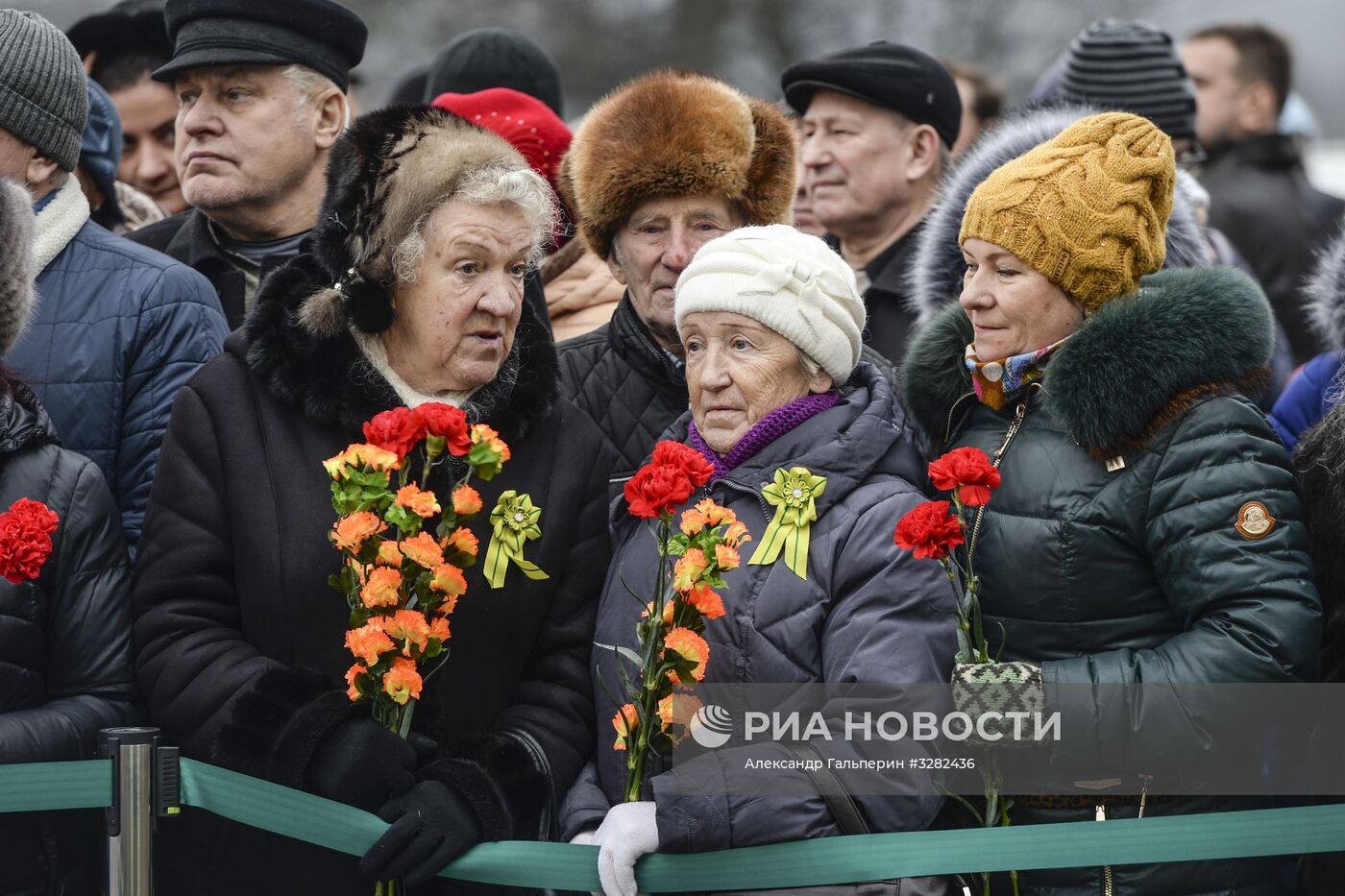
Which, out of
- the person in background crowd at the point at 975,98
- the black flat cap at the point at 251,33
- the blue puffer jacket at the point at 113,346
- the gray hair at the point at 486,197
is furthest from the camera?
the person in background crowd at the point at 975,98

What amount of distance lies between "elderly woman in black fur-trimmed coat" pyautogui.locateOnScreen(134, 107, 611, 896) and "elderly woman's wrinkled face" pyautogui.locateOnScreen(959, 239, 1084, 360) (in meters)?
0.90

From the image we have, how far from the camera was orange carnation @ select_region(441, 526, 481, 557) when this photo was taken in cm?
324

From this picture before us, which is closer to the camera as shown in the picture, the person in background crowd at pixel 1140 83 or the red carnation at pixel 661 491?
the red carnation at pixel 661 491

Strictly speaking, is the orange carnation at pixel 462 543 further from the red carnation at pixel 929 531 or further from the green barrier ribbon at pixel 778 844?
the red carnation at pixel 929 531

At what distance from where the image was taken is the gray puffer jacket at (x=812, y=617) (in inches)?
125

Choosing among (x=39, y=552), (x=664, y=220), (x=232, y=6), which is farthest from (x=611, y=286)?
(x=39, y=552)

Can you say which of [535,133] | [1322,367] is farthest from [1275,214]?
[535,133]

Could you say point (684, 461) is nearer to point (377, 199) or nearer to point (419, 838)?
point (419, 838)

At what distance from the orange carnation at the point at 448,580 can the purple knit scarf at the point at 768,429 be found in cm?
63

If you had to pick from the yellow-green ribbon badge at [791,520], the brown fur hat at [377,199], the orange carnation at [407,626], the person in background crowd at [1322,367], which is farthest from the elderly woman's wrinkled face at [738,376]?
the person in background crowd at [1322,367]

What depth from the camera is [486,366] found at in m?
3.75

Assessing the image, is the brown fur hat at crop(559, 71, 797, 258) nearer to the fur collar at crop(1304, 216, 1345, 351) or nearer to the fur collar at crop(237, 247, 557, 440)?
the fur collar at crop(237, 247, 557, 440)

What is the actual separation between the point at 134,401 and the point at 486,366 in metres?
0.93

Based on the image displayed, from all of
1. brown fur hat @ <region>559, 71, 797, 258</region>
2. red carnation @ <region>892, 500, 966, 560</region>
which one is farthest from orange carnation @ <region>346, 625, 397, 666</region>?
brown fur hat @ <region>559, 71, 797, 258</region>
